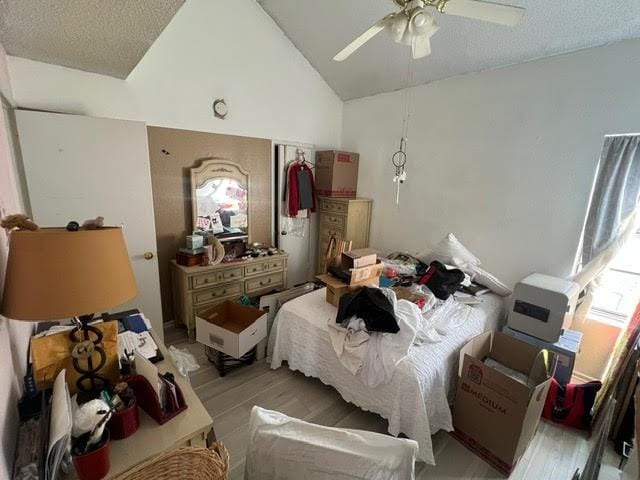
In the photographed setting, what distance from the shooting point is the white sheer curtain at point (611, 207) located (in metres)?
2.04

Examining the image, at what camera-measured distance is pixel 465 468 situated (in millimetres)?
1578

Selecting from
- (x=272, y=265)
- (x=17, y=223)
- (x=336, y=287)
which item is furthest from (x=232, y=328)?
(x=17, y=223)

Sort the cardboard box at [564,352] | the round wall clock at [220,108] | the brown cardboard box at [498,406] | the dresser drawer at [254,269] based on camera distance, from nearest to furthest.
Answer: the brown cardboard box at [498,406] → the cardboard box at [564,352] → the round wall clock at [220,108] → the dresser drawer at [254,269]

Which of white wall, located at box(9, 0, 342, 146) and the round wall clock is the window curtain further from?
the round wall clock

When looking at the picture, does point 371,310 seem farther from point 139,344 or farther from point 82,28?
point 82,28

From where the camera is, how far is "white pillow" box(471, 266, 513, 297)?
2539 mm

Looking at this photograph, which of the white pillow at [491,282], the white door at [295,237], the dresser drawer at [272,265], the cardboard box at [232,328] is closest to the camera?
the cardboard box at [232,328]

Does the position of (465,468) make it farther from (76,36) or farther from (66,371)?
(76,36)

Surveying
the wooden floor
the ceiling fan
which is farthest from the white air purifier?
the ceiling fan

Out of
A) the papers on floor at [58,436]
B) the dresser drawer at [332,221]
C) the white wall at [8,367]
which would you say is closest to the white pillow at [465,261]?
the dresser drawer at [332,221]

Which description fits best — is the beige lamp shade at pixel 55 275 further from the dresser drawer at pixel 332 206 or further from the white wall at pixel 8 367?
the dresser drawer at pixel 332 206

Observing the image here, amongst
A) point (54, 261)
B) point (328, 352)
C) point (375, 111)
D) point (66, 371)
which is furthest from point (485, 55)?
point (66, 371)

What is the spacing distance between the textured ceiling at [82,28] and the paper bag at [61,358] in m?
1.47

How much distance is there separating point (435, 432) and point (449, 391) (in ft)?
0.83
